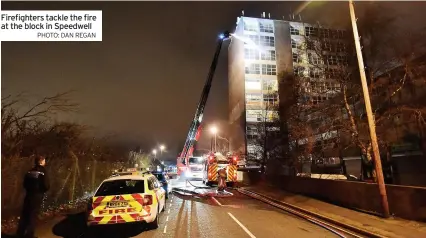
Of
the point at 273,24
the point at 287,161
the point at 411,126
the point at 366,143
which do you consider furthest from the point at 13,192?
the point at 273,24

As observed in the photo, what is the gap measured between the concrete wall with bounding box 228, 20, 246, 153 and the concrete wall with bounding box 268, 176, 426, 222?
55.7 meters

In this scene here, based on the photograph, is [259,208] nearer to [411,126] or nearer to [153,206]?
[153,206]

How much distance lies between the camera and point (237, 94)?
3214 inches

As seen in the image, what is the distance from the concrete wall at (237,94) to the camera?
76562mm

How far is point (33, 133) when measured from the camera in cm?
1318

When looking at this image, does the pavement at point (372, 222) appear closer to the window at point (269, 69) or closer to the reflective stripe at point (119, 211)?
the reflective stripe at point (119, 211)

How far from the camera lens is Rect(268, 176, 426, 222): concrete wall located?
997 centimetres

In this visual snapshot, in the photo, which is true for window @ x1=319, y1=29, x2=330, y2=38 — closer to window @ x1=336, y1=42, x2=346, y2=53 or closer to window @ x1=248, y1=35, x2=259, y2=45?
window @ x1=336, y1=42, x2=346, y2=53

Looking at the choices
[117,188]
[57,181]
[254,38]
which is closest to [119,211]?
[117,188]

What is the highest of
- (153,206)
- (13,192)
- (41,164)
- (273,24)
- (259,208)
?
(273,24)

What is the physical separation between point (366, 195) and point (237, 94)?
230 feet

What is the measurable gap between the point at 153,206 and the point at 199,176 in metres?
24.4

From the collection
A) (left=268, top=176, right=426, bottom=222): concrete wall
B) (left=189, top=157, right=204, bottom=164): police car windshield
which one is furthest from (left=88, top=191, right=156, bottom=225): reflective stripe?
(left=189, top=157, right=204, bottom=164): police car windshield

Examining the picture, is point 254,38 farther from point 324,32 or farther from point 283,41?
point 324,32
